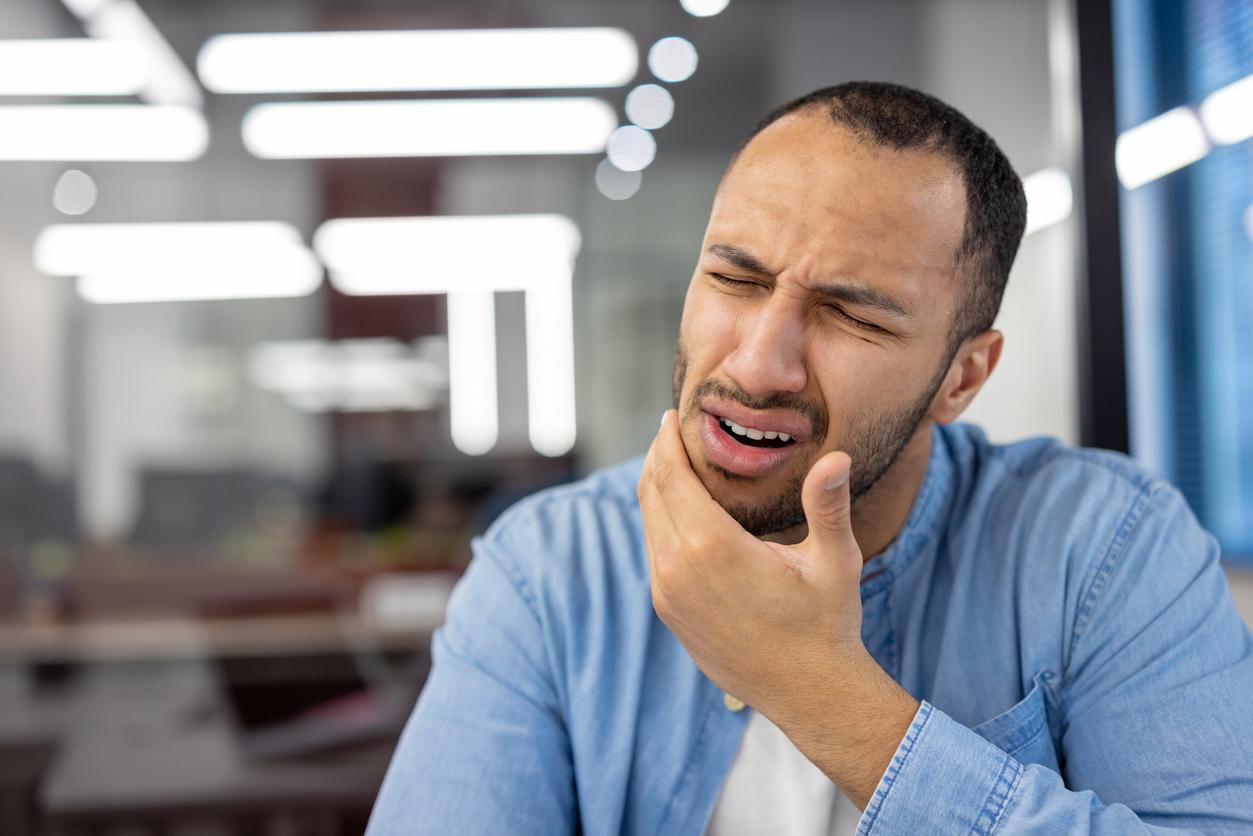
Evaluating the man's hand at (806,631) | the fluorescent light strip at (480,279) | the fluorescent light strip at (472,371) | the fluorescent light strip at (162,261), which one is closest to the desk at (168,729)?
the fluorescent light strip at (472,371)

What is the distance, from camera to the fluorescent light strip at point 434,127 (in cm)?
390

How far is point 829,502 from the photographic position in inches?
34.2

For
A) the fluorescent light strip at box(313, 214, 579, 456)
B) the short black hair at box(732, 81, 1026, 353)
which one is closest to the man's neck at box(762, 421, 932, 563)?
the short black hair at box(732, 81, 1026, 353)

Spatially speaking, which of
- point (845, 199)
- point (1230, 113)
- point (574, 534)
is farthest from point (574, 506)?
point (1230, 113)

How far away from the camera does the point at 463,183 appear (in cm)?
412

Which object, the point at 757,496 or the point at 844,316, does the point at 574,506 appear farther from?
the point at 844,316

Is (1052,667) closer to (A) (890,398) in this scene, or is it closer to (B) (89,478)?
(A) (890,398)

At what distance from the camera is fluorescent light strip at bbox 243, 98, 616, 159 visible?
3.90 meters

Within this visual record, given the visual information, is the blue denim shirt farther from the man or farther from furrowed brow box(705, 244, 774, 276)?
furrowed brow box(705, 244, 774, 276)

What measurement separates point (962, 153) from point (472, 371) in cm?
318

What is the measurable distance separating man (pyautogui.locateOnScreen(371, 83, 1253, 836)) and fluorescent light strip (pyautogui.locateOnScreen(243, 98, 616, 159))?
2847mm

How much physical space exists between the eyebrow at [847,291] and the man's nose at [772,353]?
0.04 metres

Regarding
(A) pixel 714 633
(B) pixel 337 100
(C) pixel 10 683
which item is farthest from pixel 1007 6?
(C) pixel 10 683

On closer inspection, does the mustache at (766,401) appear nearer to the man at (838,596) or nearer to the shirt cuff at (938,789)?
the man at (838,596)
